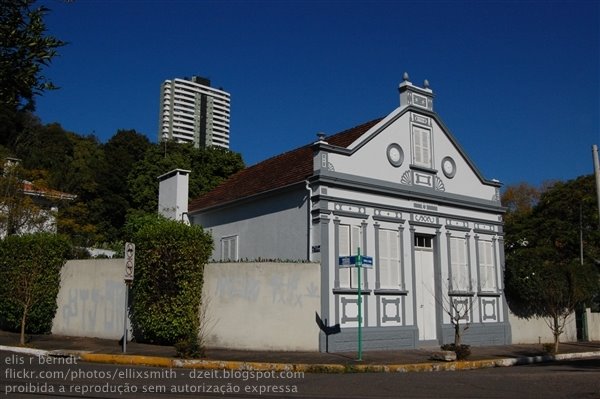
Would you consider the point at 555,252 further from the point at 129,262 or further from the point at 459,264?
the point at 129,262

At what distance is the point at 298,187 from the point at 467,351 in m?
6.60

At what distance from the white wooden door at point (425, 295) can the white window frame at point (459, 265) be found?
2.79ft

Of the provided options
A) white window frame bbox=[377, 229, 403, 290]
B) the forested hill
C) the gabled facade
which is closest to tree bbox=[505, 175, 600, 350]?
the gabled facade

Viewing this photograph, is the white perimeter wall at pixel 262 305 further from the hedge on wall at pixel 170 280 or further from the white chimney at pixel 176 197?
the white chimney at pixel 176 197

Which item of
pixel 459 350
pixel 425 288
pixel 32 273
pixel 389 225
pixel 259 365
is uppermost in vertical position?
pixel 389 225

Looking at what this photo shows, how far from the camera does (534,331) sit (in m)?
22.8

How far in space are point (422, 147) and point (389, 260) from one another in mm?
4351

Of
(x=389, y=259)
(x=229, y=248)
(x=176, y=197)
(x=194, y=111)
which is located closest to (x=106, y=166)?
(x=176, y=197)

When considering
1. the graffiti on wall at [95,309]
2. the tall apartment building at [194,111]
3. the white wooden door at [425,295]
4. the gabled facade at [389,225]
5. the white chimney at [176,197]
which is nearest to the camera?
the gabled facade at [389,225]

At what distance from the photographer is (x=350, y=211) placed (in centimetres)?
1778

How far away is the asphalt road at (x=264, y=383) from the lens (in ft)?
30.9

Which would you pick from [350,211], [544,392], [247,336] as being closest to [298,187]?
[350,211]

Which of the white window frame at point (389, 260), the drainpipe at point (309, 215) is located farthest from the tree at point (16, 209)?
the white window frame at point (389, 260)

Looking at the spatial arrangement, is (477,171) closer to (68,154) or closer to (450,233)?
(450,233)
